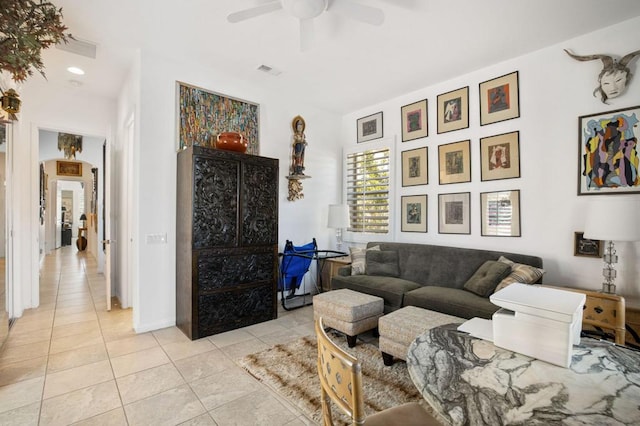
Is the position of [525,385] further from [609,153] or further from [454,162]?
[454,162]

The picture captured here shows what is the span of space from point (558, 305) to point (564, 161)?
2669mm

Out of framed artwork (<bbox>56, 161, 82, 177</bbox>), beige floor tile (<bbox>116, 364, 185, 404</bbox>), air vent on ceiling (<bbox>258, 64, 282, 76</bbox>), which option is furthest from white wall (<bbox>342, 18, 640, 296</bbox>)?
framed artwork (<bbox>56, 161, 82, 177</bbox>)

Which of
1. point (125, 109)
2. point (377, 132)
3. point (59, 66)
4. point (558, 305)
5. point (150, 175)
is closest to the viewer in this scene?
point (558, 305)

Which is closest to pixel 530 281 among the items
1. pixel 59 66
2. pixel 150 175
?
pixel 150 175

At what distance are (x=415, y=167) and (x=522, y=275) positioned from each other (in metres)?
2.03

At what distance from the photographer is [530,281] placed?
2873 millimetres

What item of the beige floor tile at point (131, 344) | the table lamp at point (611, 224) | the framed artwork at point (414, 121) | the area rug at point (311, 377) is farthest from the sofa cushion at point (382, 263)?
the beige floor tile at point (131, 344)

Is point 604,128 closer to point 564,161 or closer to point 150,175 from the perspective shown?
point 564,161

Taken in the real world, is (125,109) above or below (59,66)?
below

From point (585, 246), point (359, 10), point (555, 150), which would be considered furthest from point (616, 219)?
point (359, 10)

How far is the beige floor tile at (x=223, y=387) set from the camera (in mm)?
2189

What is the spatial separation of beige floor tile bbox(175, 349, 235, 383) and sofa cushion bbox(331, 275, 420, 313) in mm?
1646

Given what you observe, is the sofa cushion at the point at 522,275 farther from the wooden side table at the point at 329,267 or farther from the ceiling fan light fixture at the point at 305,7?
the ceiling fan light fixture at the point at 305,7

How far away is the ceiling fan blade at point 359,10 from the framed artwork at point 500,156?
2110 millimetres
